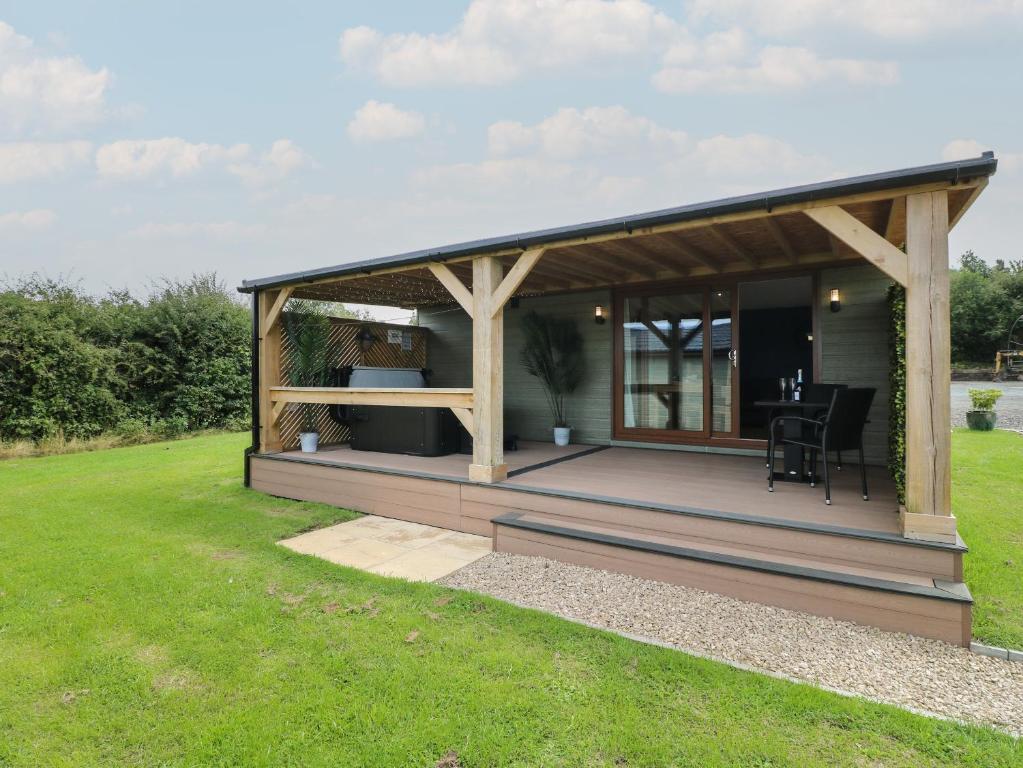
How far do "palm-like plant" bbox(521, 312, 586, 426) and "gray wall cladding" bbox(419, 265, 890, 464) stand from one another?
135 millimetres

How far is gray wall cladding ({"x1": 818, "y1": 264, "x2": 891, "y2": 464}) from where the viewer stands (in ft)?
17.6

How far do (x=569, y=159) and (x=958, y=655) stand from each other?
19.1m

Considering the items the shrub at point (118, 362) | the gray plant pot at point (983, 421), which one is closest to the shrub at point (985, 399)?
the gray plant pot at point (983, 421)

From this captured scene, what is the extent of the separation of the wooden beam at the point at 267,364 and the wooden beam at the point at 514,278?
3125mm

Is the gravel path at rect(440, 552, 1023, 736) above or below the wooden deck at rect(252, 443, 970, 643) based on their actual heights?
below

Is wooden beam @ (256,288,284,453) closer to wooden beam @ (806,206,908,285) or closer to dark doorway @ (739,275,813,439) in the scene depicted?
wooden beam @ (806,206,908,285)

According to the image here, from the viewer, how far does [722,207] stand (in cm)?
345

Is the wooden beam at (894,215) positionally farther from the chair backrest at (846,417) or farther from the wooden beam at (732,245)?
the chair backrest at (846,417)

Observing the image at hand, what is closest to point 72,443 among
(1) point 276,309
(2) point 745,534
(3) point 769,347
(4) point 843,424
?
(1) point 276,309

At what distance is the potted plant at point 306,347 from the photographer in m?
6.51

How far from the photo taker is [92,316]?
9.32m

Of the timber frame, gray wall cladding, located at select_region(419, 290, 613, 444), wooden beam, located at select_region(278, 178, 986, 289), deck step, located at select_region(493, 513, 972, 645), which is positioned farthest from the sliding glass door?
deck step, located at select_region(493, 513, 972, 645)

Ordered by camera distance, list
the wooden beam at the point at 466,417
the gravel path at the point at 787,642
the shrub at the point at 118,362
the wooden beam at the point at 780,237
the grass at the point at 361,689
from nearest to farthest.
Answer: the grass at the point at 361,689
the gravel path at the point at 787,642
the wooden beam at the point at 780,237
the wooden beam at the point at 466,417
the shrub at the point at 118,362

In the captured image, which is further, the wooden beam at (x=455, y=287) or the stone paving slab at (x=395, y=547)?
the wooden beam at (x=455, y=287)
